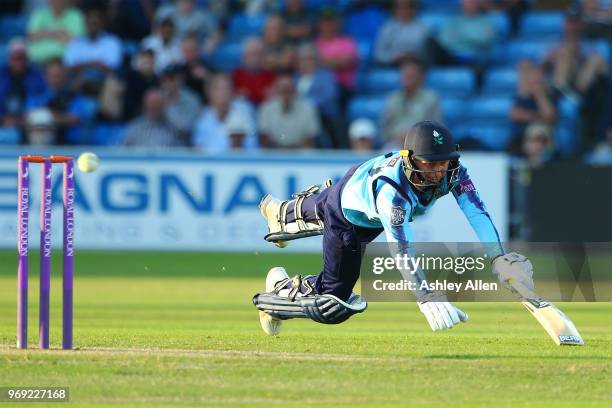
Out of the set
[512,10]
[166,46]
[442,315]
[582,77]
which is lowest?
[442,315]

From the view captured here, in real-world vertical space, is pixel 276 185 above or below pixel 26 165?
above

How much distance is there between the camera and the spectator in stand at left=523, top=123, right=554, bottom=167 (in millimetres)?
16453

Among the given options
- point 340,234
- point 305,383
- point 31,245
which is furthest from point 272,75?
point 305,383

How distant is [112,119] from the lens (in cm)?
1842

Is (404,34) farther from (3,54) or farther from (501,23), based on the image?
(3,54)

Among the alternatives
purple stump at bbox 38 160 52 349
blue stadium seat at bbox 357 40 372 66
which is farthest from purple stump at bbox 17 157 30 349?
blue stadium seat at bbox 357 40 372 66

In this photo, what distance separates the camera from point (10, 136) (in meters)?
18.2

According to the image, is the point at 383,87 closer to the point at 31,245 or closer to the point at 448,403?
the point at 31,245

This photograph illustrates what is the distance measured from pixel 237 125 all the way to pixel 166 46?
8.61 ft

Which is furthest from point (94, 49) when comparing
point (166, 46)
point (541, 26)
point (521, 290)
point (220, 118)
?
point (521, 290)

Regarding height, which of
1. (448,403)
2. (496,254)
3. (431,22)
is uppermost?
(431,22)

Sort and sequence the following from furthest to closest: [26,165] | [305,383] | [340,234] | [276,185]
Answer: [276,185]
[340,234]
[26,165]
[305,383]

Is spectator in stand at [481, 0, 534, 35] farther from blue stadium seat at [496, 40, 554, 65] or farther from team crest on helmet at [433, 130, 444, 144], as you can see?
team crest on helmet at [433, 130, 444, 144]

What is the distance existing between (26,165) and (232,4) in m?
13.2
